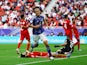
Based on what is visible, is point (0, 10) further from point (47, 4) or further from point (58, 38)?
point (58, 38)

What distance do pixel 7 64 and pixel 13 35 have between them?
60.3 feet

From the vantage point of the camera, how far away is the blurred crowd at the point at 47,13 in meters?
34.4

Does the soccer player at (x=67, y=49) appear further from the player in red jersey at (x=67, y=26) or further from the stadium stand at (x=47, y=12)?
the stadium stand at (x=47, y=12)

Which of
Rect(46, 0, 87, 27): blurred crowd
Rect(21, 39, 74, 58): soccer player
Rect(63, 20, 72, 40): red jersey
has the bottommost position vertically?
Rect(21, 39, 74, 58): soccer player

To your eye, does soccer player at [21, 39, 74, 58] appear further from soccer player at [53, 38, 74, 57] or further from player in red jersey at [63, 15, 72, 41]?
player in red jersey at [63, 15, 72, 41]

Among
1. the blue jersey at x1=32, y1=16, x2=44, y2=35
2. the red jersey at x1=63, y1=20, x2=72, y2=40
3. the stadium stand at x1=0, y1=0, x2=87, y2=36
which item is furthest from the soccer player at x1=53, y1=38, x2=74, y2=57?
the stadium stand at x1=0, y1=0, x2=87, y2=36

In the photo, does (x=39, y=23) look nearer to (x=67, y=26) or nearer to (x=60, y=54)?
(x=60, y=54)

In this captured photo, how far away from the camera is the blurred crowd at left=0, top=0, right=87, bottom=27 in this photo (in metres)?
34.4

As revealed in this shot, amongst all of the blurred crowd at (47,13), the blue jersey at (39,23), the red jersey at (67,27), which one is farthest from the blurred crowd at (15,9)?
the blue jersey at (39,23)

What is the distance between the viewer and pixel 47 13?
120 ft

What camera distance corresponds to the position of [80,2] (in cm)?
3641

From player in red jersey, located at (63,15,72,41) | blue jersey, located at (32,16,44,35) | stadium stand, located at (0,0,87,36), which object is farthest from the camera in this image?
stadium stand, located at (0,0,87,36)

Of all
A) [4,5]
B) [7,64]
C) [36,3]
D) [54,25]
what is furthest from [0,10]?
[7,64]

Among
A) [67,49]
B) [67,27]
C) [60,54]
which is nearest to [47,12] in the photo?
[67,27]
